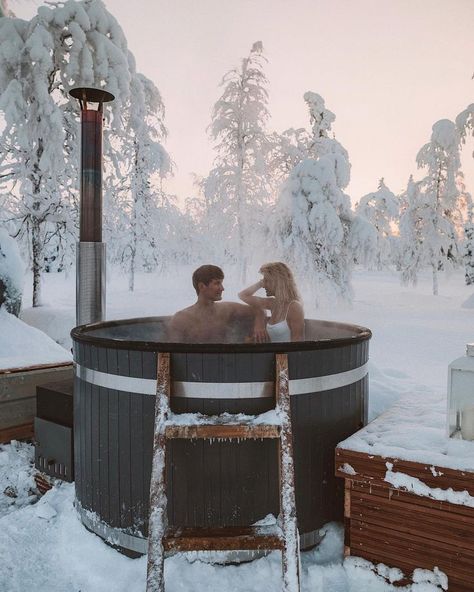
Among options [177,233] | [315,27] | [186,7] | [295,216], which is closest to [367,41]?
[315,27]

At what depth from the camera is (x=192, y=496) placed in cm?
283

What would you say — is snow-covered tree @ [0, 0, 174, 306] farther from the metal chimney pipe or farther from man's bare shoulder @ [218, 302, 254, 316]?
man's bare shoulder @ [218, 302, 254, 316]

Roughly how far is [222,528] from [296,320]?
→ 71.8 inches

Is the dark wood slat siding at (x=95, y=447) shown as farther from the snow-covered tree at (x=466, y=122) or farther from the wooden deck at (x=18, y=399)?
the snow-covered tree at (x=466, y=122)

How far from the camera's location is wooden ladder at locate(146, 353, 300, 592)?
2.28m

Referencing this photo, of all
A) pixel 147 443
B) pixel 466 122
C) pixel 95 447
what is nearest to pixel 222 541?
pixel 147 443

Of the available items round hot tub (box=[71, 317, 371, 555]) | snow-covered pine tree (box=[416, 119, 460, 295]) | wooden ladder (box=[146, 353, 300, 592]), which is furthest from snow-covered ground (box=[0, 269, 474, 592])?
snow-covered pine tree (box=[416, 119, 460, 295])

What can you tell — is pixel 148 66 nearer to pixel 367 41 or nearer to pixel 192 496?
pixel 367 41

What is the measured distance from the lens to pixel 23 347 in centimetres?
615

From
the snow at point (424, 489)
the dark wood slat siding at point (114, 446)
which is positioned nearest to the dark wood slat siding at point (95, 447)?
the dark wood slat siding at point (114, 446)

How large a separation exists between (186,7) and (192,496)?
715 cm

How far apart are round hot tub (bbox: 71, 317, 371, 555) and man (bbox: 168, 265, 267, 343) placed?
130cm

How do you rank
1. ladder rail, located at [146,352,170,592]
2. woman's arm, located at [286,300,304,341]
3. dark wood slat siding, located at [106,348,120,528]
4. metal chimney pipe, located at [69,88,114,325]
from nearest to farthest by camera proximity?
1. ladder rail, located at [146,352,170,592]
2. dark wood slat siding, located at [106,348,120,528]
3. woman's arm, located at [286,300,304,341]
4. metal chimney pipe, located at [69,88,114,325]

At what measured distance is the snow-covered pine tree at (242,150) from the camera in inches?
768
